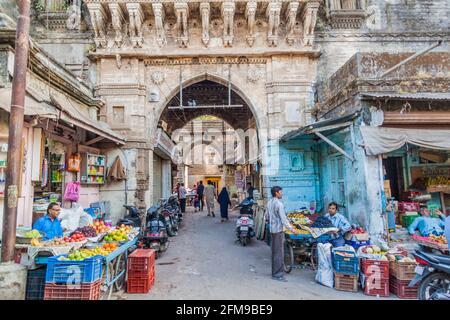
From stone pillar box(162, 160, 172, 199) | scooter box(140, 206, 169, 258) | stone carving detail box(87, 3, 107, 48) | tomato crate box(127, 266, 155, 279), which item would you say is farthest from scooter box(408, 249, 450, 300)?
stone pillar box(162, 160, 172, 199)

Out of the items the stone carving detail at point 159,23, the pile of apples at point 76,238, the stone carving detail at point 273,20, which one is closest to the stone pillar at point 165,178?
the stone carving detail at point 159,23

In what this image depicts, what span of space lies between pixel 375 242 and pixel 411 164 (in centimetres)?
336

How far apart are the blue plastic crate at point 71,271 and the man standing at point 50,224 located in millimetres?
1300

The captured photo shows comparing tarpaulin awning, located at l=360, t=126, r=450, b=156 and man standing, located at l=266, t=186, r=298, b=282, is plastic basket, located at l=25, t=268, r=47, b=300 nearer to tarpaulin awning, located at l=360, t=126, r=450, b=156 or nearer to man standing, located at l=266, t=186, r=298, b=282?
man standing, located at l=266, t=186, r=298, b=282

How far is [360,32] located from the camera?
10070mm

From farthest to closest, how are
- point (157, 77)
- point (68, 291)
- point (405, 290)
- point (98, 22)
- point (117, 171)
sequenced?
point (157, 77) < point (98, 22) < point (117, 171) < point (405, 290) < point (68, 291)

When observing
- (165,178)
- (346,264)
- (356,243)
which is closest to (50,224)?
(346,264)

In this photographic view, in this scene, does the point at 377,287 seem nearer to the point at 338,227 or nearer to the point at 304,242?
the point at 338,227

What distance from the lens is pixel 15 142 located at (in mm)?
3906

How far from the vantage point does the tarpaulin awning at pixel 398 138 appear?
221 inches

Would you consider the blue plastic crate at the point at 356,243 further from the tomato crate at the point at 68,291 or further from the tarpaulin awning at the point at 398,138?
the tomato crate at the point at 68,291

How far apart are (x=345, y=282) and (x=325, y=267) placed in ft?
1.24

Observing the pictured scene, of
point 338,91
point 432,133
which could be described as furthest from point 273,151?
point 432,133
